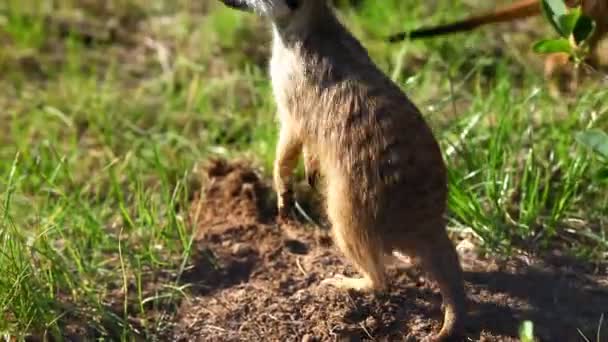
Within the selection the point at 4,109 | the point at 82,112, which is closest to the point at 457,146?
the point at 82,112

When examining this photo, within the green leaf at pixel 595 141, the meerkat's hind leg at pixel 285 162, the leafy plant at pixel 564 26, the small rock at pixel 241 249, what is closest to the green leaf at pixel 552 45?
the leafy plant at pixel 564 26

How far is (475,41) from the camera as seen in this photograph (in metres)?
4.43

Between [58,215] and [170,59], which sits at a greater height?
[170,59]

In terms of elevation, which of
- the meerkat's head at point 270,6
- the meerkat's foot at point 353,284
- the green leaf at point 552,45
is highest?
the meerkat's head at point 270,6

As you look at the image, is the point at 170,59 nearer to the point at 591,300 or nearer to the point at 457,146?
the point at 457,146

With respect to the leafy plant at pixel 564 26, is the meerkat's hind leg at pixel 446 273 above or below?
below

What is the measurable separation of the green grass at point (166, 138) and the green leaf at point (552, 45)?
16.2 inches

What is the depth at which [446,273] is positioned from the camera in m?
2.69

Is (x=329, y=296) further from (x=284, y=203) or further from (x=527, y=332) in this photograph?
(x=527, y=332)

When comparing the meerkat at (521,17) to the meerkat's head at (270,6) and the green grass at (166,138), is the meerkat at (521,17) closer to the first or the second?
the green grass at (166,138)

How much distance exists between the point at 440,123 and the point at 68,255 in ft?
4.36

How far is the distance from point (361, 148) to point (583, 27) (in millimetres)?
779

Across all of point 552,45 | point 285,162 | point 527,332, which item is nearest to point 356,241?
point 285,162

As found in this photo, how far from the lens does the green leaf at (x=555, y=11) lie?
291cm
